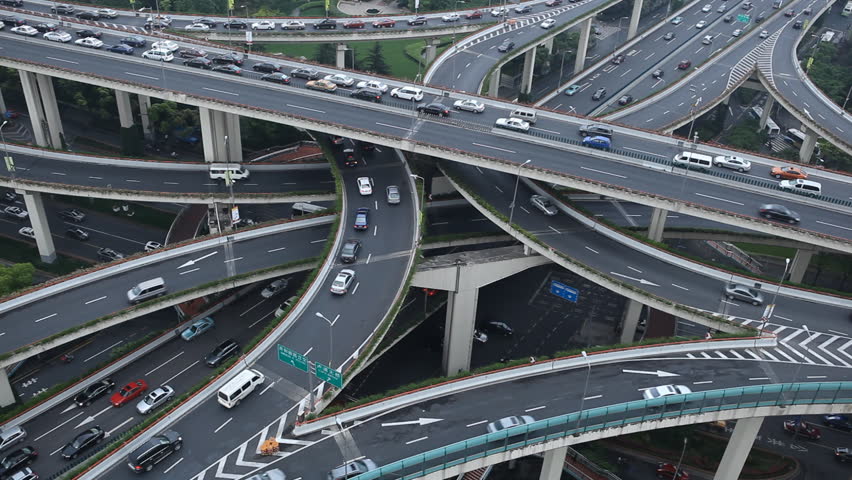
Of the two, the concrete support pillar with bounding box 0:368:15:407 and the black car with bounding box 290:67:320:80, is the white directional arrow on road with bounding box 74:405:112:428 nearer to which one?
the concrete support pillar with bounding box 0:368:15:407

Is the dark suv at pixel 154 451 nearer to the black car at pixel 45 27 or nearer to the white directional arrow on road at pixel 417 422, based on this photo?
the white directional arrow on road at pixel 417 422

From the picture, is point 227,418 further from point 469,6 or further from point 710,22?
point 710,22

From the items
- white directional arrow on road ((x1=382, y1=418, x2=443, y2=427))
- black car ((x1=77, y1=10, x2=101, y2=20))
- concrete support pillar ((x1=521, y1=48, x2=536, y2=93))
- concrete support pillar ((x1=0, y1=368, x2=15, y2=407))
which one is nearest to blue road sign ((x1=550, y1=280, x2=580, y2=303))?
white directional arrow on road ((x1=382, y1=418, x2=443, y2=427))

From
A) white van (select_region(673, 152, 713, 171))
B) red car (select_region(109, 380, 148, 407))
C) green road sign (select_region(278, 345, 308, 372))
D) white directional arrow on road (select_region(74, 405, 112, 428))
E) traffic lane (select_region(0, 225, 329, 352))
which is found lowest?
white directional arrow on road (select_region(74, 405, 112, 428))

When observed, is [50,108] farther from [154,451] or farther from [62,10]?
[154,451]

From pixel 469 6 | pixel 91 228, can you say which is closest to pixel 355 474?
pixel 91 228

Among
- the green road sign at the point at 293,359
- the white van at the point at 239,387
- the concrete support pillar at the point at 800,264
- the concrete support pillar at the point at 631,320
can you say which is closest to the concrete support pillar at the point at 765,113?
the concrete support pillar at the point at 800,264
